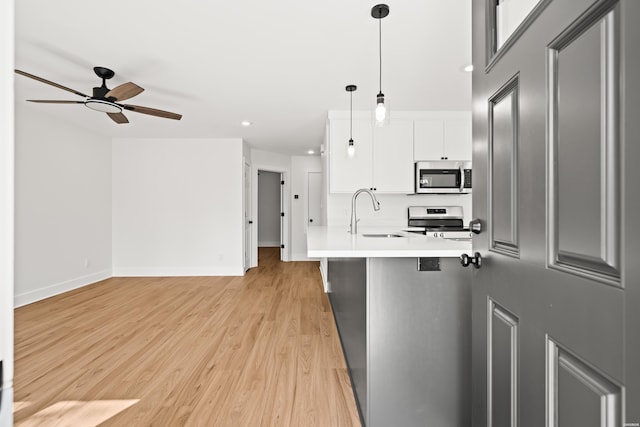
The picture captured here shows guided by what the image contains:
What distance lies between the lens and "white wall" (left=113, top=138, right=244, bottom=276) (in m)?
5.17

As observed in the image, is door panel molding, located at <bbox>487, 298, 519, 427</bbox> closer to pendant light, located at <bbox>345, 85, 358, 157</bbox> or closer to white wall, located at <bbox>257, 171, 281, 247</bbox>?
pendant light, located at <bbox>345, 85, 358, 157</bbox>

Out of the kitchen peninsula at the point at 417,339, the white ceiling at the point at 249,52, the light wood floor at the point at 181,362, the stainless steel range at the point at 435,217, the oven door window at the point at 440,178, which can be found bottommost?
the light wood floor at the point at 181,362

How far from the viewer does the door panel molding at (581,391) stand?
1.57ft

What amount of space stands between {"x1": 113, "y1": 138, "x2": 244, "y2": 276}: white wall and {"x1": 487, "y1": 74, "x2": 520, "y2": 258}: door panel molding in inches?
186

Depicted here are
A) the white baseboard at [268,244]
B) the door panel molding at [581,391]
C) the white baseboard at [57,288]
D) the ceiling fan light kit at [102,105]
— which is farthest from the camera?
the white baseboard at [268,244]

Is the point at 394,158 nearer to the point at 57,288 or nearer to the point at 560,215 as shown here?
the point at 560,215

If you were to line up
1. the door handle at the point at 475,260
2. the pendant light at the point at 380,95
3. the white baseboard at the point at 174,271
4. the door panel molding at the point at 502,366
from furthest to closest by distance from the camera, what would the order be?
the white baseboard at the point at 174,271
the pendant light at the point at 380,95
the door handle at the point at 475,260
the door panel molding at the point at 502,366

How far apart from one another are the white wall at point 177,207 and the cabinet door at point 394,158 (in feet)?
8.19

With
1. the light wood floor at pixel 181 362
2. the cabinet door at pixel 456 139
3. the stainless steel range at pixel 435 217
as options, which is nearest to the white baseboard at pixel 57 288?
the light wood floor at pixel 181 362

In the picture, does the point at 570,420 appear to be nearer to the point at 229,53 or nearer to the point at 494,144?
the point at 494,144

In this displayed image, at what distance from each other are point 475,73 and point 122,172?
5674 millimetres

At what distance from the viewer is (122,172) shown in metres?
5.15

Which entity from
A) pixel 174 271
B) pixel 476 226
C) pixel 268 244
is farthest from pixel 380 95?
pixel 268 244

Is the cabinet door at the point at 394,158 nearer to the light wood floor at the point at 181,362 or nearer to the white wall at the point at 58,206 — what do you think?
the light wood floor at the point at 181,362
